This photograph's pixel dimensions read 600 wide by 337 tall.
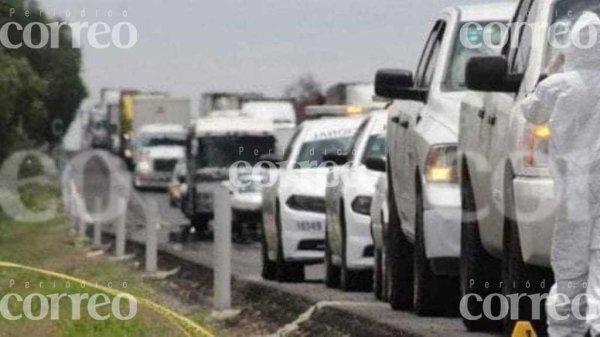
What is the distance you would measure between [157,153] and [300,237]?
6132cm

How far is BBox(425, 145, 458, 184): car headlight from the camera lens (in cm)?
1537

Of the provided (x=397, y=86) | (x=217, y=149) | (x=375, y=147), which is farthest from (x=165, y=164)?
(x=397, y=86)

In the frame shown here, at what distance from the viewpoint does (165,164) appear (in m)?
86.1

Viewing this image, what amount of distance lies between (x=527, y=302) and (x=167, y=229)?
142 feet

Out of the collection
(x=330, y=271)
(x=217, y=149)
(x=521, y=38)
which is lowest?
(x=217, y=149)

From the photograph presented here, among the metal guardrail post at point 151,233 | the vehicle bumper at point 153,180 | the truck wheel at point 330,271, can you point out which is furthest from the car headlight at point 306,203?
the vehicle bumper at point 153,180

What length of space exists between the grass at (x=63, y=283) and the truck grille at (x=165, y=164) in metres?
37.4

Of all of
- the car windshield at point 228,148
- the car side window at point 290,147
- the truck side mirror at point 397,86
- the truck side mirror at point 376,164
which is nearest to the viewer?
the truck side mirror at point 397,86

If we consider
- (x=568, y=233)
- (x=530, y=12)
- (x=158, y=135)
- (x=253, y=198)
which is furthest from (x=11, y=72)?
(x=158, y=135)

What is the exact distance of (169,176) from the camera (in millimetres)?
86250

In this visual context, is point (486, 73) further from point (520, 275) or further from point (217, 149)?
point (217, 149)

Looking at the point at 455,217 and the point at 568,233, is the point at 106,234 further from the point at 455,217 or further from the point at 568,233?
the point at 568,233

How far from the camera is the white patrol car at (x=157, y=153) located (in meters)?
83.4

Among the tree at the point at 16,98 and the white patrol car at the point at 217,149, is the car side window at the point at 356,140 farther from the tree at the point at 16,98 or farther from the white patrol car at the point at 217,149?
the white patrol car at the point at 217,149
